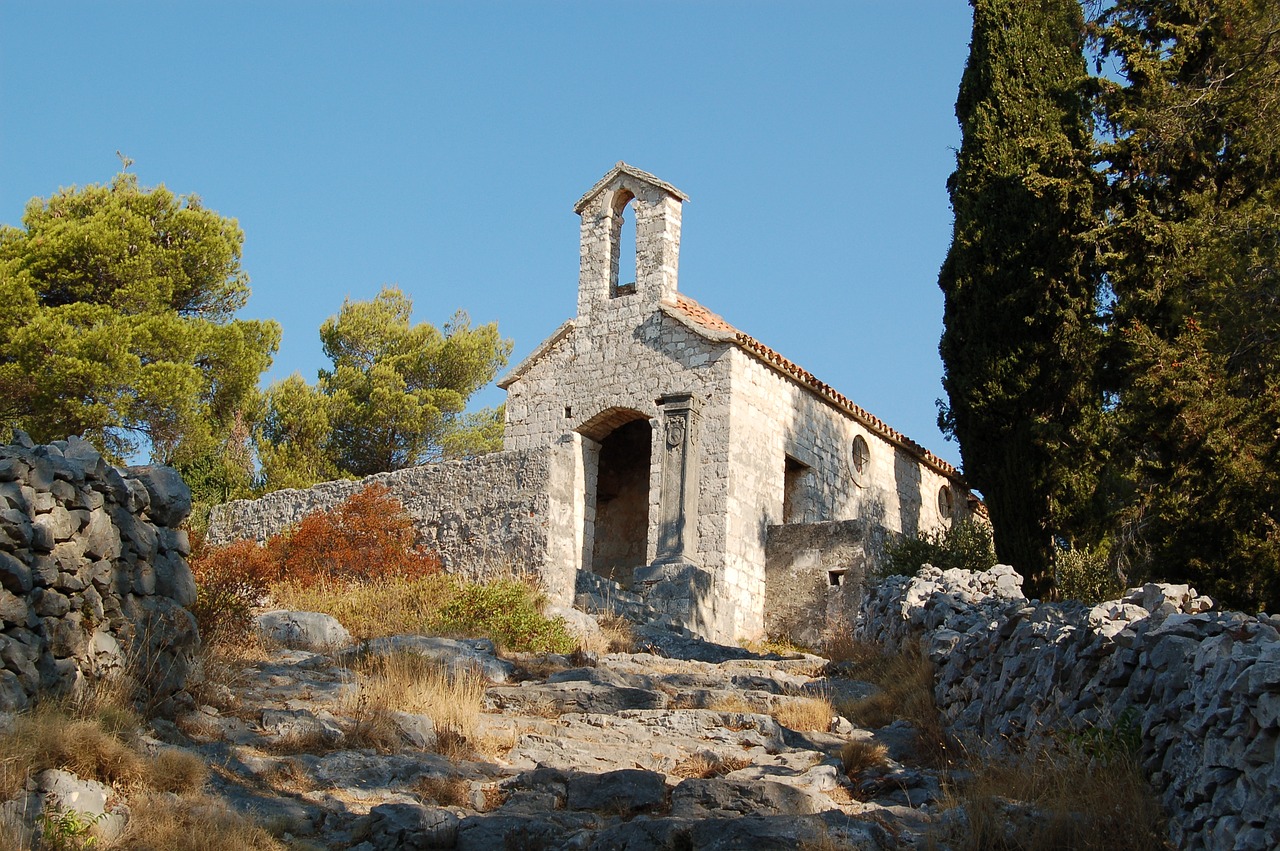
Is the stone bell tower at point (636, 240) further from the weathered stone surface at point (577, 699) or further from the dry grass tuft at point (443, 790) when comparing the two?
the dry grass tuft at point (443, 790)

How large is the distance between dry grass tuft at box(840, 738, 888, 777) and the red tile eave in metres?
12.0

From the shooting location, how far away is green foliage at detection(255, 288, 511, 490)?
30.2 meters

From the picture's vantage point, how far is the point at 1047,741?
6961mm

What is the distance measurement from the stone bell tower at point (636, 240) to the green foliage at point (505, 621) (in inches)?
340

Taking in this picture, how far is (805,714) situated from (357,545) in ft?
35.1

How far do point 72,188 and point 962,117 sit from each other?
18.2 metres

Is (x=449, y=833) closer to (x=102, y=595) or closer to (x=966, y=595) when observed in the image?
(x=102, y=595)

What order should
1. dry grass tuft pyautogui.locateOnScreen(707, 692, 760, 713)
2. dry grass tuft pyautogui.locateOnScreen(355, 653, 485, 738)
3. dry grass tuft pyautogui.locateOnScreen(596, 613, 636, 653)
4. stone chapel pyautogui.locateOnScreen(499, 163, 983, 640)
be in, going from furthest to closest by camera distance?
1. stone chapel pyautogui.locateOnScreen(499, 163, 983, 640)
2. dry grass tuft pyautogui.locateOnScreen(596, 613, 636, 653)
3. dry grass tuft pyautogui.locateOnScreen(707, 692, 760, 713)
4. dry grass tuft pyautogui.locateOnScreen(355, 653, 485, 738)

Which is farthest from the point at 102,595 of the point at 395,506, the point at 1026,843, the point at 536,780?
the point at 395,506

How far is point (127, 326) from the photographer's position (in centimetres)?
2411

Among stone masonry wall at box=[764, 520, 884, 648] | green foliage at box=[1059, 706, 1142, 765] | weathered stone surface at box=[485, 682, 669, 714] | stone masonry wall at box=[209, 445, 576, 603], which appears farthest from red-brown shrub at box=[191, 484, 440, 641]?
green foliage at box=[1059, 706, 1142, 765]

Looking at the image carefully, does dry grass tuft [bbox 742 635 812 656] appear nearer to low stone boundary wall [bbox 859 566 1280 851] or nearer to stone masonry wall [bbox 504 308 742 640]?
stone masonry wall [bbox 504 308 742 640]

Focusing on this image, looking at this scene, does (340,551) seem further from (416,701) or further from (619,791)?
(619,791)

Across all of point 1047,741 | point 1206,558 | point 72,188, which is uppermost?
point 72,188
